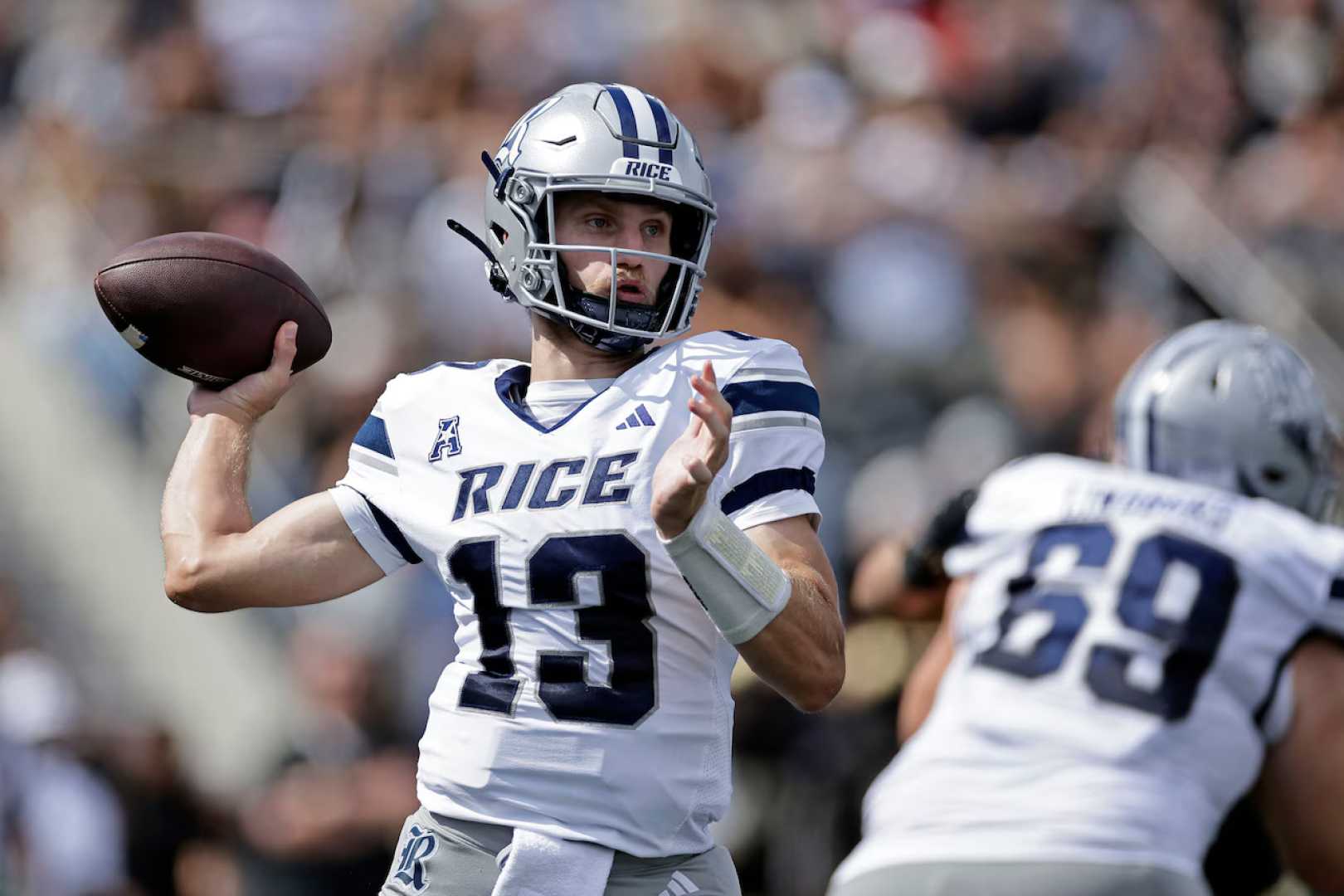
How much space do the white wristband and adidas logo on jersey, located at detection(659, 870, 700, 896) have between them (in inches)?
17.1

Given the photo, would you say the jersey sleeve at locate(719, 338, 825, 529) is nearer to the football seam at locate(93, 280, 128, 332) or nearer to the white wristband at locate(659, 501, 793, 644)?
the white wristband at locate(659, 501, 793, 644)

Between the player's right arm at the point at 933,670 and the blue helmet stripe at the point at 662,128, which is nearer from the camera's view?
the blue helmet stripe at the point at 662,128

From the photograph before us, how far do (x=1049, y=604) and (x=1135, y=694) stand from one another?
22 centimetres

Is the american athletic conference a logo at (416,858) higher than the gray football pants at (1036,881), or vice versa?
the american athletic conference a logo at (416,858)

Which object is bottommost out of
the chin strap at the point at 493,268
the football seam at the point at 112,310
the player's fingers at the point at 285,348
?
the player's fingers at the point at 285,348

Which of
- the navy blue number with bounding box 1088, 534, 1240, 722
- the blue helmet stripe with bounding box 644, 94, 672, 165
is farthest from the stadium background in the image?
the blue helmet stripe with bounding box 644, 94, 672, 165

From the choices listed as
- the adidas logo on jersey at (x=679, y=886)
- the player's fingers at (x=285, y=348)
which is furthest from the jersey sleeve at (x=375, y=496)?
the adidas logo on jersey at (x=679, y=886)

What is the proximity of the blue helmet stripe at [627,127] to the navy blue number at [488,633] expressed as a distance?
0.72 meters

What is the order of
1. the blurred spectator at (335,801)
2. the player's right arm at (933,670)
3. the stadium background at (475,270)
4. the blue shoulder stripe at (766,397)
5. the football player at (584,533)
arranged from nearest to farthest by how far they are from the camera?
1. the football player at (584,533)
2. the blue shoulder stripe at (766,397)
3. the player's right arm at (933,670)
4. the blurred spectator at (335,801)
5. the stadium background at (475,270)

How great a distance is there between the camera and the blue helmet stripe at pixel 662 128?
10.3 feet

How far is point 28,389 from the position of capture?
294 inches

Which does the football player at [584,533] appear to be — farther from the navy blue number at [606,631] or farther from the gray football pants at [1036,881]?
the gray football pants at [1036,881]

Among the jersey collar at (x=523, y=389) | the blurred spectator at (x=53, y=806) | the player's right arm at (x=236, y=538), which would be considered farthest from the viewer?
the blurred spectator at (x=53, y=806)

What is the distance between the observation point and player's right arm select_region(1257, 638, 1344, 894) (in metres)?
3.01
